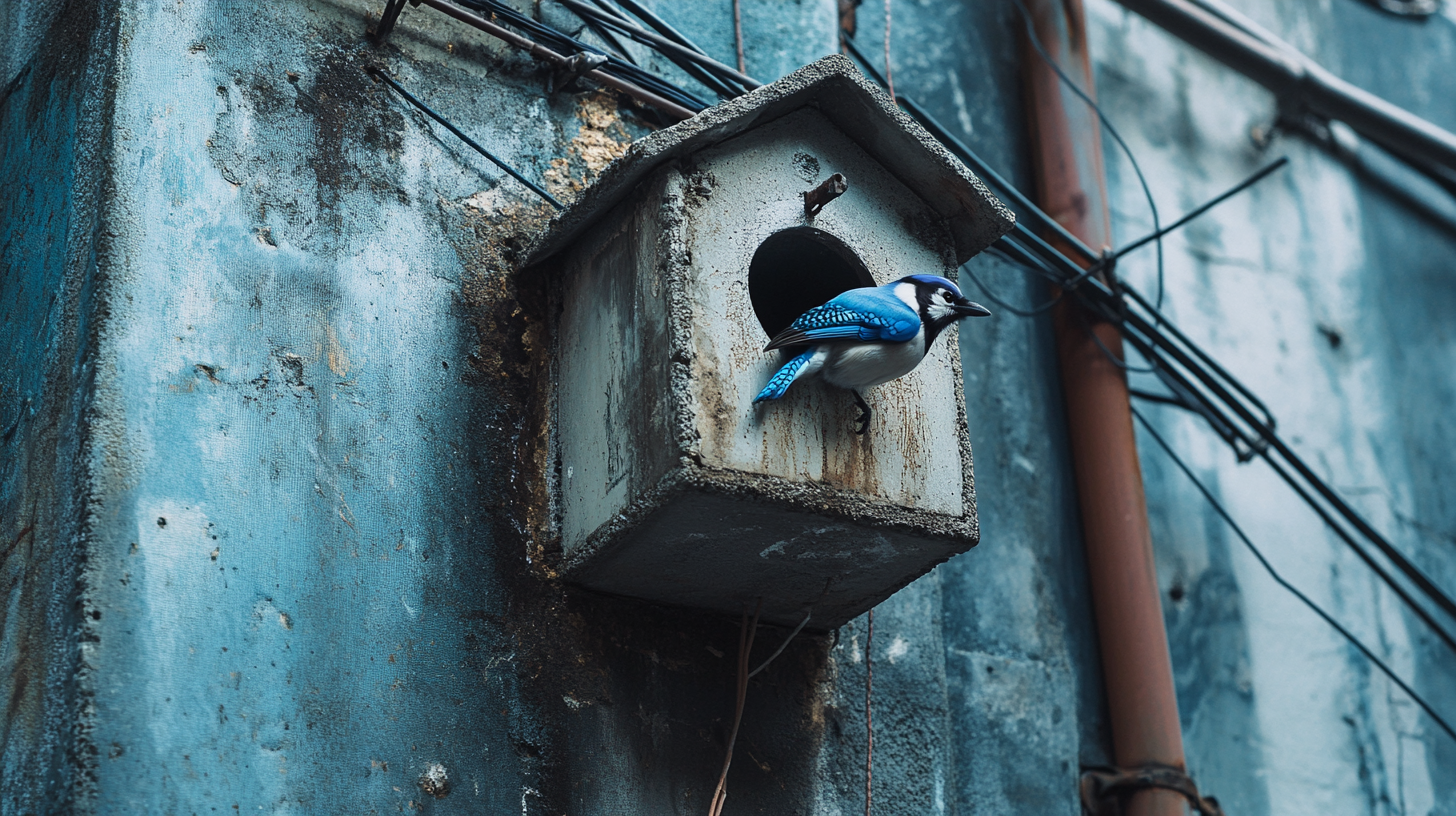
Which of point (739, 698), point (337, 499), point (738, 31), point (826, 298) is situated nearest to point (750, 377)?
point (826, 298)

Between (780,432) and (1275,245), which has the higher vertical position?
(1275,245)

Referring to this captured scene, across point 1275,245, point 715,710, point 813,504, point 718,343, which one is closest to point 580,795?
point 715,710

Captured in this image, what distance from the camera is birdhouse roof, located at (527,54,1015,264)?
2.55 meters

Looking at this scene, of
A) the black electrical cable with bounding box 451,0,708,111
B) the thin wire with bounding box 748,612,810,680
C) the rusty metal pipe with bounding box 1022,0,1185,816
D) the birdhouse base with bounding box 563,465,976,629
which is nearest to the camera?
the birdhouse base with bounding box 563,465,976,629

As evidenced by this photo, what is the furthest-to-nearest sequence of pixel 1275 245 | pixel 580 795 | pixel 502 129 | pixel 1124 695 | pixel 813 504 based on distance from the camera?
pixel 1275 245
pixel 1124 695
pixel 502 129
pixel 580 795
pixel 813 504

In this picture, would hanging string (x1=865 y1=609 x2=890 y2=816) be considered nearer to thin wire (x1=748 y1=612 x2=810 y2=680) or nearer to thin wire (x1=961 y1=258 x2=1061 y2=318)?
thin wire (x1=748 y1=612 x2=810 y2=680)

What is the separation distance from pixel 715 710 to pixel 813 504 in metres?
0.70

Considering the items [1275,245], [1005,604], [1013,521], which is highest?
[1275,245]

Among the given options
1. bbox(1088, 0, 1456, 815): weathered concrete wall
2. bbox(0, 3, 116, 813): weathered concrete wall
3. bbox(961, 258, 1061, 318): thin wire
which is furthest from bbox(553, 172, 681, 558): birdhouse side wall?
bbox(1088, 0, 1456, 815): weathered concrete wall

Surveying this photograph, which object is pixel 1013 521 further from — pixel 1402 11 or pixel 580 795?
pixel 1402 11

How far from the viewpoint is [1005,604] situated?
3.94 meters

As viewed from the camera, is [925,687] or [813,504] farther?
[925,687]

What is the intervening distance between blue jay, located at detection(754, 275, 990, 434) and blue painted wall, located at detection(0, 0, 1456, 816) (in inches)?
28.4

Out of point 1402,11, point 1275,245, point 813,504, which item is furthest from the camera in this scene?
point 1402,11
